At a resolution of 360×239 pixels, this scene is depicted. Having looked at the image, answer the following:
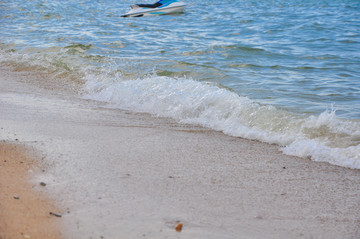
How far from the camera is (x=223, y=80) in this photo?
7.41 m

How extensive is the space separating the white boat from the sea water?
1264mm

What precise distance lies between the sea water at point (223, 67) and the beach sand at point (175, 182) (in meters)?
0.52

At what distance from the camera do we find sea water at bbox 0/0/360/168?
5012 millimetres

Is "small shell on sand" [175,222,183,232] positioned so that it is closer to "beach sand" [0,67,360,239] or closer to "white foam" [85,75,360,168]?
"beach sand" [0,67,360,239]

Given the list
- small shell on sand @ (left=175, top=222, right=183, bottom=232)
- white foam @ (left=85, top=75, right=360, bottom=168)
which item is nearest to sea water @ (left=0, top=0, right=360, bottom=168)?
white foam @ (left=85, top=75, right=360, bottom=168)

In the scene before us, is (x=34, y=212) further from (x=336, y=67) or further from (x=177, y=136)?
(x=336, y=67)

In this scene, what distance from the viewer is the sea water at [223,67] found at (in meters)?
5.01

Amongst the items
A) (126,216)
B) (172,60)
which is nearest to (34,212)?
(126,216)

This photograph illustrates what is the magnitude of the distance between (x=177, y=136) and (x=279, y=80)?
3402mm

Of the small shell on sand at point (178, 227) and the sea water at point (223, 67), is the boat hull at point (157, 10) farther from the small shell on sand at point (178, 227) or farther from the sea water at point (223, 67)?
the small shell on sand at point (178, 227)

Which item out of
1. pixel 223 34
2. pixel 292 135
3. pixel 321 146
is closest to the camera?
pixel 321 146

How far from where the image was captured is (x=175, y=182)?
3365 mm

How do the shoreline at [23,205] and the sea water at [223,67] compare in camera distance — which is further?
the sea water at [223,67]

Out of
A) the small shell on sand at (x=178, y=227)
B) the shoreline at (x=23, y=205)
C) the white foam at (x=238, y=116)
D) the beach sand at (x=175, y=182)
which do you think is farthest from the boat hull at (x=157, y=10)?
the small shell on sand at (x=178, y=227)
